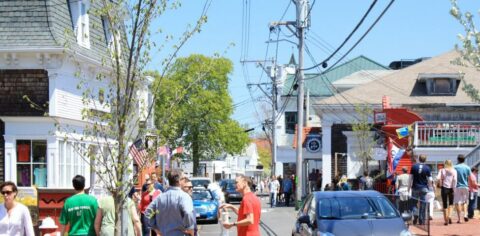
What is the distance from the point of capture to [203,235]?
2434 centimetres

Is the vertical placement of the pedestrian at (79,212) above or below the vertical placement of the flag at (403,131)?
below

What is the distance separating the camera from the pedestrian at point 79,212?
35.1 ft

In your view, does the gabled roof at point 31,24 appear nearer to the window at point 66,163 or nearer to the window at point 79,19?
the window at point 79,19

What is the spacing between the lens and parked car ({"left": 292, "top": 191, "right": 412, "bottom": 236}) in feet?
44.0

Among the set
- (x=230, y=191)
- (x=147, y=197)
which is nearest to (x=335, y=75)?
(x=230, y=191)

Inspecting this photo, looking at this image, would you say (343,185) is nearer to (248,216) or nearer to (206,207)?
(206,207)

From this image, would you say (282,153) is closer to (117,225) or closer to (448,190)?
(448,190)

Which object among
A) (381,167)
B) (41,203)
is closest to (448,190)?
(41,203)

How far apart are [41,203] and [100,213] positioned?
6153 mm

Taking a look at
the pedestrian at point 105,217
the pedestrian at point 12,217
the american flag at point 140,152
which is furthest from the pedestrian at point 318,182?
the pedestrian at point 12,217

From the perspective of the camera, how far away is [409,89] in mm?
43438

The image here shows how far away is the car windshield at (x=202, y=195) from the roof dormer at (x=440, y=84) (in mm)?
16937

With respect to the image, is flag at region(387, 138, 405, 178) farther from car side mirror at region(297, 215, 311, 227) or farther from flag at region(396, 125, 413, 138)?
car side mirror at region(297, 215, 311, 227)

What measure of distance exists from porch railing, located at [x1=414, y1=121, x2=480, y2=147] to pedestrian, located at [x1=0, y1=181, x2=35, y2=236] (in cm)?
2461
